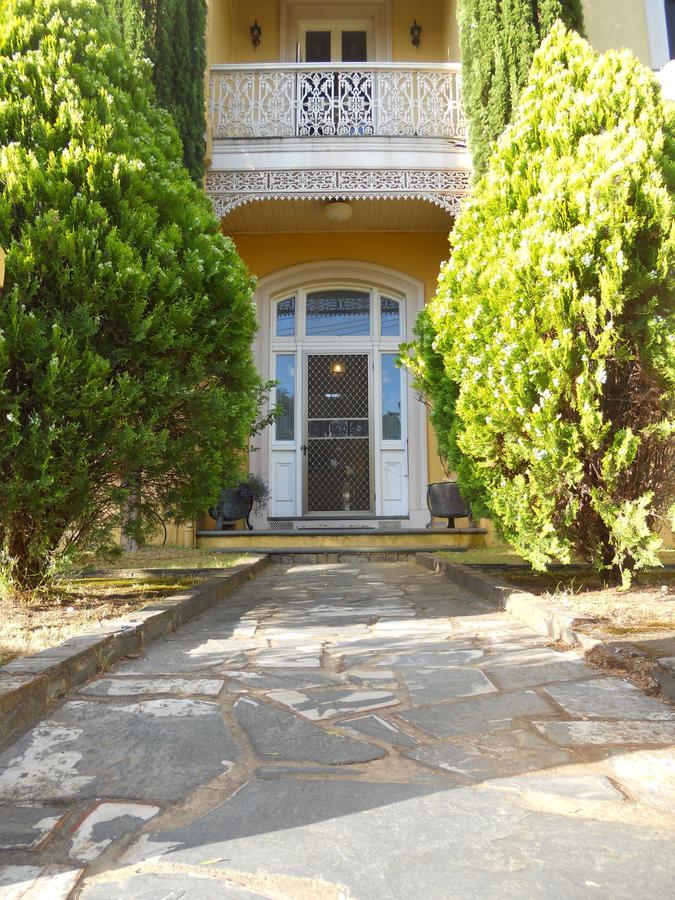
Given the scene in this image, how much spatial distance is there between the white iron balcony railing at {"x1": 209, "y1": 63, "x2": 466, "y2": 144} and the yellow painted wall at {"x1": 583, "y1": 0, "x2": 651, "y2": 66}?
2428mm

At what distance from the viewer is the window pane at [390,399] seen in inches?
402

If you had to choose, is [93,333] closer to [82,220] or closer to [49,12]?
[82,220]

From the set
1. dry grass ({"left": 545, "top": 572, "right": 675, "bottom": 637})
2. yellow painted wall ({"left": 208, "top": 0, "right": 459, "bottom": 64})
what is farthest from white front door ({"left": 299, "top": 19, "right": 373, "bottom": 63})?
dry grass ({"left": 545, "top": 572, "right": 675, "bottom": 637})

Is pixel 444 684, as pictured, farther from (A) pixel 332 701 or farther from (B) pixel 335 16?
(B) pixel 335 16

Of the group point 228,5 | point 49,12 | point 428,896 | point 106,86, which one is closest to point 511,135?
point 106,86

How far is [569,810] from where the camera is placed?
58.6 inches

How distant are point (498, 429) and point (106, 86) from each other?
10.8ft

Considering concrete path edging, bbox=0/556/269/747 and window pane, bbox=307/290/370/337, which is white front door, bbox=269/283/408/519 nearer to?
window pane, bbox=307/290/370/337

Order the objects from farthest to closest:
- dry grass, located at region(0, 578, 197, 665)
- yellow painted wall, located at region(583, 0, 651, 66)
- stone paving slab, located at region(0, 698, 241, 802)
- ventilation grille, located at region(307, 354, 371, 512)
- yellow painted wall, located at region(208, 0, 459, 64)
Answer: yellow painted wall, located at region(208, 0, 459, 64) < ventilation grille, located at region(307, 354, 371, 512) < yellow painted wall, located at region(583, 0, 651, 66) < dry grass, located at region(0, 578, 197, 665) < stone paving slab, located at region(0, 698, 241, 802)

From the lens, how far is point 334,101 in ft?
29.4

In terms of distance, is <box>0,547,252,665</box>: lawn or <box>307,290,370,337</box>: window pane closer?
<box>0,547,252,665</box>: lawn

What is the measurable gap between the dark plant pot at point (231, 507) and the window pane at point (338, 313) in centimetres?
312

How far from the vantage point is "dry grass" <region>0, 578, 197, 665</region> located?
9.34 ft

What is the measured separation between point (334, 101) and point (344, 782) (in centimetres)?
921
